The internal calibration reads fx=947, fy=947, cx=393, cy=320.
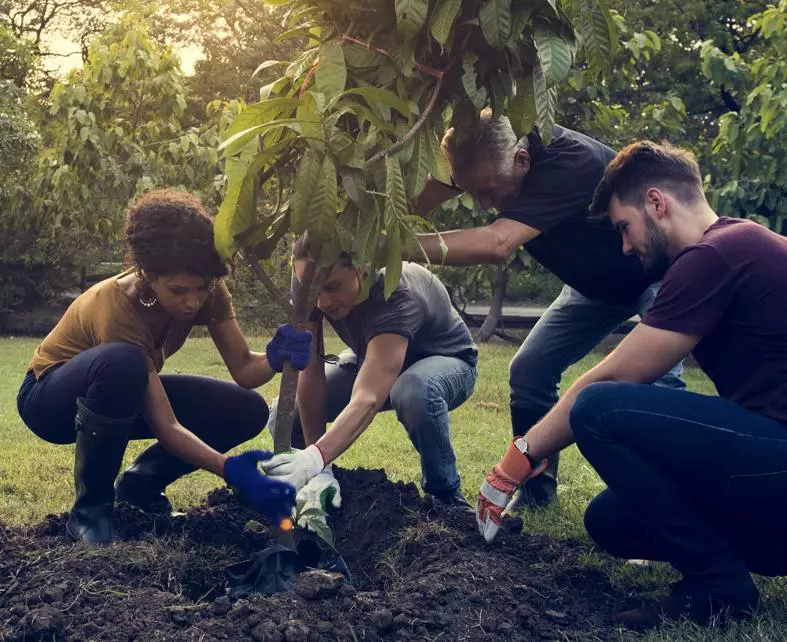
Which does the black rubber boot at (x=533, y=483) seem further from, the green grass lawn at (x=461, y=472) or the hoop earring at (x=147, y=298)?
the hoop earring at (x=147, y=298)

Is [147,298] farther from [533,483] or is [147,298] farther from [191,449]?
[533,483]

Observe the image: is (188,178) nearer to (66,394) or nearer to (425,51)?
(66,394)

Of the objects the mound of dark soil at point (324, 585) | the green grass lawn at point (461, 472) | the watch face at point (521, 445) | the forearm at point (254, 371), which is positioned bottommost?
the green grass lawn at point (461, 472)

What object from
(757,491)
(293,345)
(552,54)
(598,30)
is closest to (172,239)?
(293,345)

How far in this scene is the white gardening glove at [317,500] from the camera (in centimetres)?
326

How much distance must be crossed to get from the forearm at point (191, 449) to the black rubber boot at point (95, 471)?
0.46 ft

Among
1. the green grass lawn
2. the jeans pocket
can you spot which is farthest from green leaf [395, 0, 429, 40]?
the green grass lawn

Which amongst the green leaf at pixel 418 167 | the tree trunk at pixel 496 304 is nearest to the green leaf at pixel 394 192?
the green leaf at pixel 418 167

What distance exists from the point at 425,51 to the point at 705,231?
99 cm

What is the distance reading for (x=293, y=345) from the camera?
3064 mm

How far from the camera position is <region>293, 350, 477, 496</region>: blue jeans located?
3797mm

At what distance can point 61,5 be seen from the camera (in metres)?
21.6

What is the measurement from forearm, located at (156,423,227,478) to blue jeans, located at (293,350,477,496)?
841mm

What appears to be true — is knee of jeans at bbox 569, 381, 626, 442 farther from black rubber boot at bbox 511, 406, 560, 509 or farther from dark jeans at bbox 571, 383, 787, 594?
black rubber boot at bbox 511, 406, 560, 509
